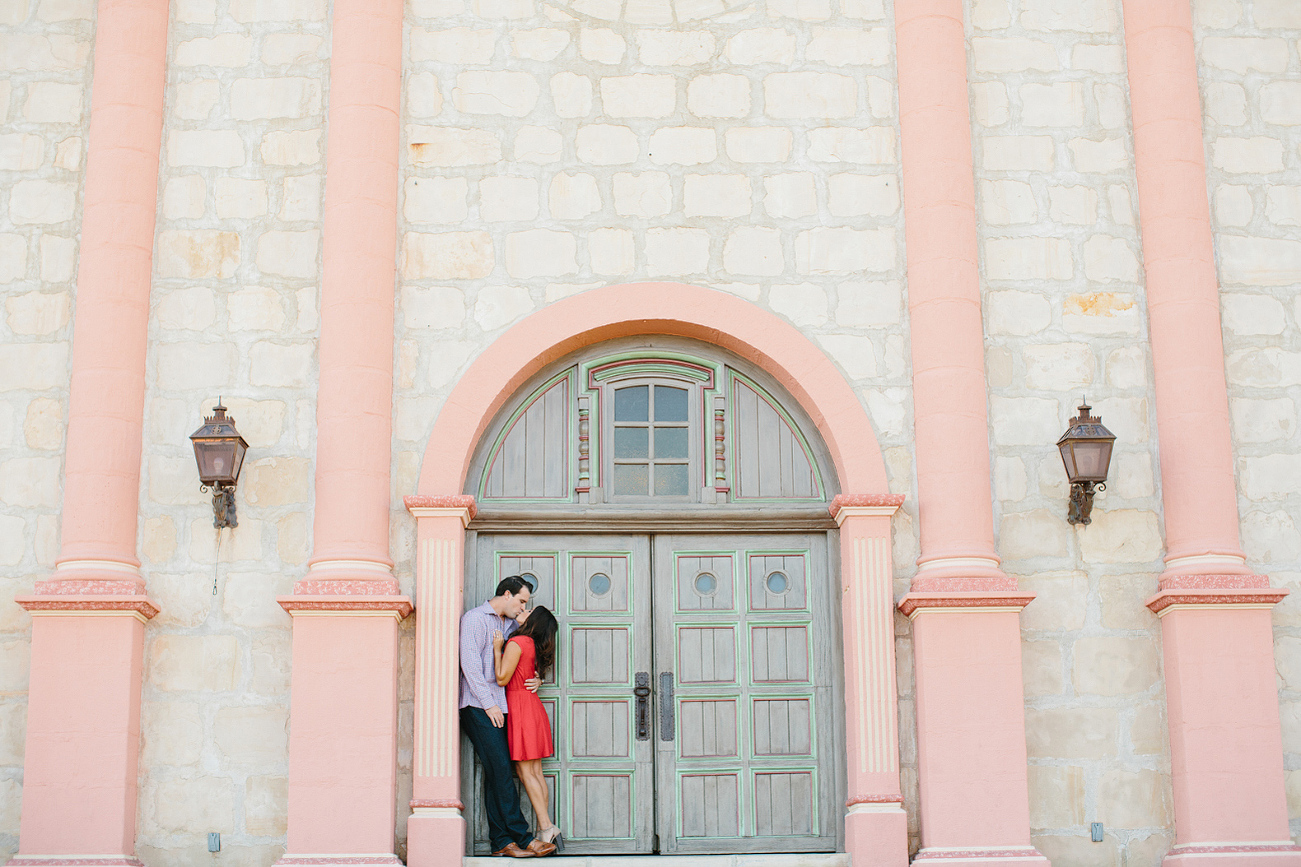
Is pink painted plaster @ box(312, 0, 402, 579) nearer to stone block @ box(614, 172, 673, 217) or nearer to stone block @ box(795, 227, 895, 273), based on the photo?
stone block @ box(614, 172, 673, 217)

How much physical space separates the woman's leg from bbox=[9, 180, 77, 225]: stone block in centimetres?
430

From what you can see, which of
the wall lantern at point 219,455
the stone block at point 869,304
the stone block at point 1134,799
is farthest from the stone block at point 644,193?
the stone block at point 1134,799

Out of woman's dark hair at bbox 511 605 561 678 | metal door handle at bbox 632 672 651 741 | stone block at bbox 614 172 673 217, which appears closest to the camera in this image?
woman's dark hair at bbox 511 605 561 678

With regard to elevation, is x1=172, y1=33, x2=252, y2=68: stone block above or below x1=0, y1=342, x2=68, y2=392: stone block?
above

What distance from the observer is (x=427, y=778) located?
8680 millimetres

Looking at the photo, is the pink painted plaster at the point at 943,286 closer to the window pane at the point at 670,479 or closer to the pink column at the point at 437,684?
the window pane at the point at 670,479

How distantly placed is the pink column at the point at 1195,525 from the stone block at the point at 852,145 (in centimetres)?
155

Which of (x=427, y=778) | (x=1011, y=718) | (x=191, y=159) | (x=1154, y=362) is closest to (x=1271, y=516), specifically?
(x=1154, y=362)

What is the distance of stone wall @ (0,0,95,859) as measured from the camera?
8.95 metres

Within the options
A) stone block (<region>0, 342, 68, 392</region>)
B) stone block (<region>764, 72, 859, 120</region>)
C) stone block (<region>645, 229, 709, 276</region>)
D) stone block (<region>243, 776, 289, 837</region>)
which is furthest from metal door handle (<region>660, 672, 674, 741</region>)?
stone block (<region>0, 342, 68, 392</region>)

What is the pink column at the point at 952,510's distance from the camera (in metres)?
8.61

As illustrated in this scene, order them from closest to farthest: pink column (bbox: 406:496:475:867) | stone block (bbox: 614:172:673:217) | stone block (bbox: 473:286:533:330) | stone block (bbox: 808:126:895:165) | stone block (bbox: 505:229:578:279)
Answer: pink column (bbox: 406:496:475:867), stone block (bbox: 473:286:533:330), stone block (bbox: 505:229:578:279), stone block (bbox: 614:172:673:217), stone block (bbox: 808:126:895:165)

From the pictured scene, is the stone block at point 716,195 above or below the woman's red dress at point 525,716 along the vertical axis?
above

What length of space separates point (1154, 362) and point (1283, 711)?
2138 millimetres
